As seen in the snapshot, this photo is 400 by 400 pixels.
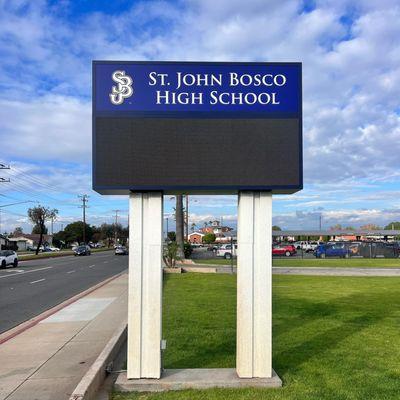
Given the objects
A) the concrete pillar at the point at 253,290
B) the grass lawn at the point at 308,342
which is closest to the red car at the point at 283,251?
the grass lawn at the point at 308,342

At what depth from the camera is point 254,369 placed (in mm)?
6004

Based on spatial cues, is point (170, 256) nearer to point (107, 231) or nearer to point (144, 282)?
point (144, 282)

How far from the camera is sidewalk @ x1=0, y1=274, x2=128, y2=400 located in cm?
606

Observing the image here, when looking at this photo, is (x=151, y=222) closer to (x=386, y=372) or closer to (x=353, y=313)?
(x=386, y=372)

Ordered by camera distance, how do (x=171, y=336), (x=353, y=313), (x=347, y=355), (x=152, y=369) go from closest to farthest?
(x=152, y=369)
(x=347, y=355)
(x=171, y=336)
(x=353, y=313)

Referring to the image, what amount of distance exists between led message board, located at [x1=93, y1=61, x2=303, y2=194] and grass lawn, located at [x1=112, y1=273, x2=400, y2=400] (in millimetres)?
2333

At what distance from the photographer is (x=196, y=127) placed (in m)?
6.08

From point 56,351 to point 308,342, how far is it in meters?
4.02

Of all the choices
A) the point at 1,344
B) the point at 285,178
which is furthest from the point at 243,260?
the point at 1,344

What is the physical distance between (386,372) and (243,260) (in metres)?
2.34

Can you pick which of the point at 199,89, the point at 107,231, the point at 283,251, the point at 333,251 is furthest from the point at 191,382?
the point at 107,231

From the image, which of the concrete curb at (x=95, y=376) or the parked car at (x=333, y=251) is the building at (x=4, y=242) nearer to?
the parked car at (x=333, y=251)

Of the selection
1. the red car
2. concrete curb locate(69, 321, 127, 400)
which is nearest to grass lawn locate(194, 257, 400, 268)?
the red car

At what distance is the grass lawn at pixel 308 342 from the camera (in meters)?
5.65
